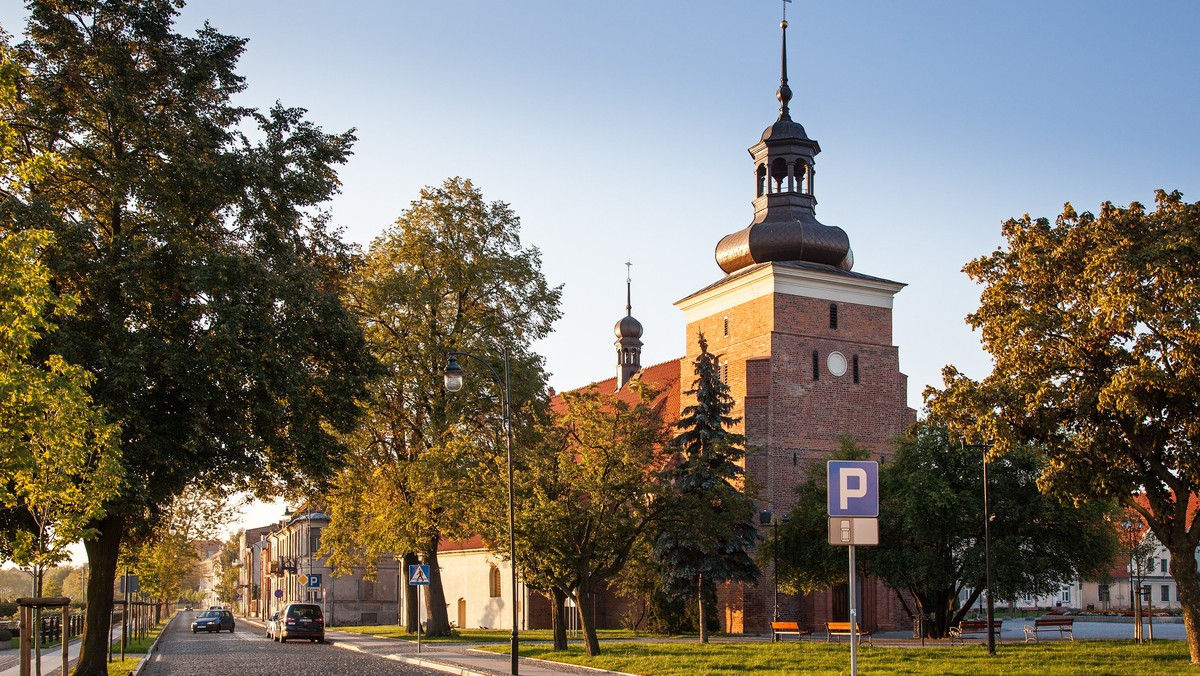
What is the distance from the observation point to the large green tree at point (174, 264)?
22047mm

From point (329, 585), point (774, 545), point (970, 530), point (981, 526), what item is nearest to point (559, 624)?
point (774, 545)

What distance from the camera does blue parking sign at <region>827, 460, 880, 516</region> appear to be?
583 inches

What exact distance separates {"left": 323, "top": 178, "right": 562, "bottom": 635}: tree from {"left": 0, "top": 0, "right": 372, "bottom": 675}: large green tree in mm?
13464

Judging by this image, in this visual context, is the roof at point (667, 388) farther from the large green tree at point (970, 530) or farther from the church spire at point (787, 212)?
the large green tree at point (970, 530)

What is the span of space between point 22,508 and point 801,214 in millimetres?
34735

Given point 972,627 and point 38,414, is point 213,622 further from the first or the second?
point 38,414

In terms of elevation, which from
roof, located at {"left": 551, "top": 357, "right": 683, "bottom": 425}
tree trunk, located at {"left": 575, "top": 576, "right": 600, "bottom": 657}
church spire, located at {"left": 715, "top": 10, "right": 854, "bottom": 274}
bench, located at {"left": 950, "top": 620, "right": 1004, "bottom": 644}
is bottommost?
bench, located at {"left": 950, "top": 620, "right": 1004, "bottom": 644}

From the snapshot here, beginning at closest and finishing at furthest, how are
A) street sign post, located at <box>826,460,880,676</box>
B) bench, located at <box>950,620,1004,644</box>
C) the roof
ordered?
street sign post, located at <box>826,460,880,676</box>, bench, located at <box>950,620,1004,644</box>, the roof

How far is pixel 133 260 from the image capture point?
22078 mm

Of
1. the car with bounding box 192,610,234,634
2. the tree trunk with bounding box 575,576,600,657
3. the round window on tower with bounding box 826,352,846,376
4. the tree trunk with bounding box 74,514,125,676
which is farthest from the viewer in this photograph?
the car with bounding box 192,610,234,634

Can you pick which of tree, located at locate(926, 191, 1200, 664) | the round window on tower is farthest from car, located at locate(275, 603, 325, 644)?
tree, located at locate(926, 191, 1200, 664)

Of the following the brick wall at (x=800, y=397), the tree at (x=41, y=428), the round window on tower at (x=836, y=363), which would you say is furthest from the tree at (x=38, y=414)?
the round window on tower at (x=836, y=363)

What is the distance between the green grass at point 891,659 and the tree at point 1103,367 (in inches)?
82.1

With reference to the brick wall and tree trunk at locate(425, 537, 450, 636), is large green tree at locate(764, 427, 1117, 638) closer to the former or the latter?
the brick wall
